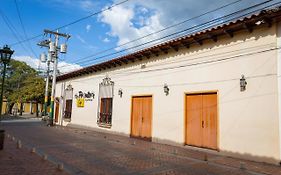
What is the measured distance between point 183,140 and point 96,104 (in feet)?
27.4

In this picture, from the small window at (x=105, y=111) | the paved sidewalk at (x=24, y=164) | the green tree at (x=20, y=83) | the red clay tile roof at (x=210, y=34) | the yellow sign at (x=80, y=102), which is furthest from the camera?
the green tree at (x=20, y=83)

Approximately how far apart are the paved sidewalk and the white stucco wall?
5.82 m

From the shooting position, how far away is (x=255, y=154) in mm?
8008

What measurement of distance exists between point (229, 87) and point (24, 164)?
7.28 meters

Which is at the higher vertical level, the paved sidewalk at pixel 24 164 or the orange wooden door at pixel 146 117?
the orange wooden door at pixel 146 117

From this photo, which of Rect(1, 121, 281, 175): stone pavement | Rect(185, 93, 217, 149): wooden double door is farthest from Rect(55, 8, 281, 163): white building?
Rect(1, 121, 281, 175): stone pavement

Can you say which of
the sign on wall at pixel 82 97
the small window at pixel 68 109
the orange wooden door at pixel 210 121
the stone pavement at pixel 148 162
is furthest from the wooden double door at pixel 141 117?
the small window at pixel 68 109

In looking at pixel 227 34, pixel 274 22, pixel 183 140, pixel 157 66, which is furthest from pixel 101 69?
pixel 274 22

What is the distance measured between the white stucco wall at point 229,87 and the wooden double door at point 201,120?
0.89ft

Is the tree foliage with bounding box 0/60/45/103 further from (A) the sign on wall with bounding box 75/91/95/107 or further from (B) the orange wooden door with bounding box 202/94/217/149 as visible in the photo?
(B) the orange wooden door with bounding box 202/94/217/149

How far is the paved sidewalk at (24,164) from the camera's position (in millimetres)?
5996

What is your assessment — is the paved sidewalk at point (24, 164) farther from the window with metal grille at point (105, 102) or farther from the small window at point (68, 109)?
the small window at point (68, 109)

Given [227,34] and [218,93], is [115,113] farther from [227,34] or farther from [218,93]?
[227,34]

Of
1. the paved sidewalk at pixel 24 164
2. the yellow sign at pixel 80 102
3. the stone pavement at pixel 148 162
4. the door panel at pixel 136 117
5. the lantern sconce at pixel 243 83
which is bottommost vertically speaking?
the stone pavement at pixel 148 162
